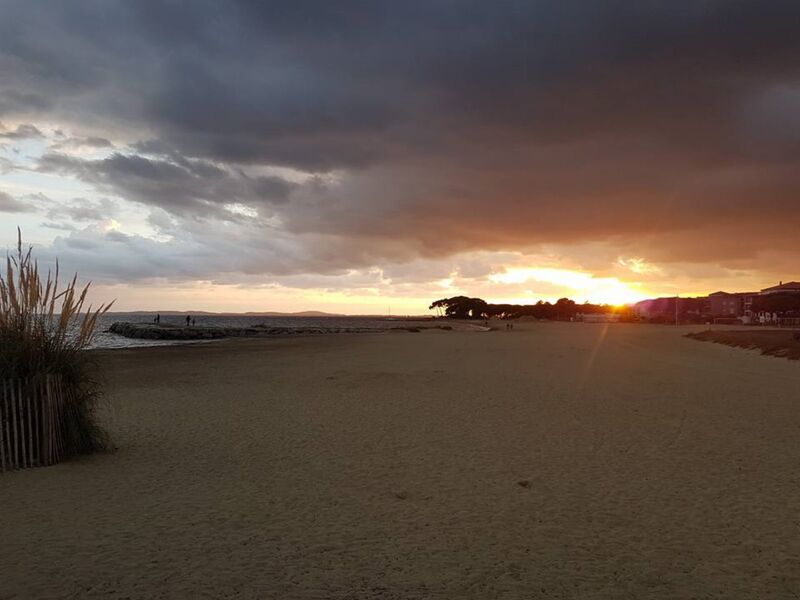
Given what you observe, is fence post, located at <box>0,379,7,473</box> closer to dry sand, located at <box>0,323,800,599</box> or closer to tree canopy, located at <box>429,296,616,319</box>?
dry sand, located at <box>0,323,800,599</box>

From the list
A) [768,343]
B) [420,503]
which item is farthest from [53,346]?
[768,343]

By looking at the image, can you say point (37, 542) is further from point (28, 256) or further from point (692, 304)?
point (692, 304)

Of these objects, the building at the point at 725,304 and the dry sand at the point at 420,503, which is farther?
the building at the point at 725,304

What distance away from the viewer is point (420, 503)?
7258mm

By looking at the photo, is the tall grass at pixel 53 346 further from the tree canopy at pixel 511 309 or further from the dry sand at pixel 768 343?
the tree canopy at pixel 511 309

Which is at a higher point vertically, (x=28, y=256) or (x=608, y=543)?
(x=28, y=256)

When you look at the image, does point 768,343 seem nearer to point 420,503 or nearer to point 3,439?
point 420,503

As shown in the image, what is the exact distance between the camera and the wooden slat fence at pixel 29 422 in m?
8.62

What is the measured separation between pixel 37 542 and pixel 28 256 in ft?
15.1

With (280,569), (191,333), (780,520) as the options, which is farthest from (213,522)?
(191,333)

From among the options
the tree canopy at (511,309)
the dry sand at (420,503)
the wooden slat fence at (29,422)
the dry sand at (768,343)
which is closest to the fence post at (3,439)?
the wooden slat fence at (29,422)

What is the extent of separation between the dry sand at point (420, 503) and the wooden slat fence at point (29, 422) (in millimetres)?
467

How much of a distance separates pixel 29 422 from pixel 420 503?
18.9 ft

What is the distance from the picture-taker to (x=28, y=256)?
350 inches
